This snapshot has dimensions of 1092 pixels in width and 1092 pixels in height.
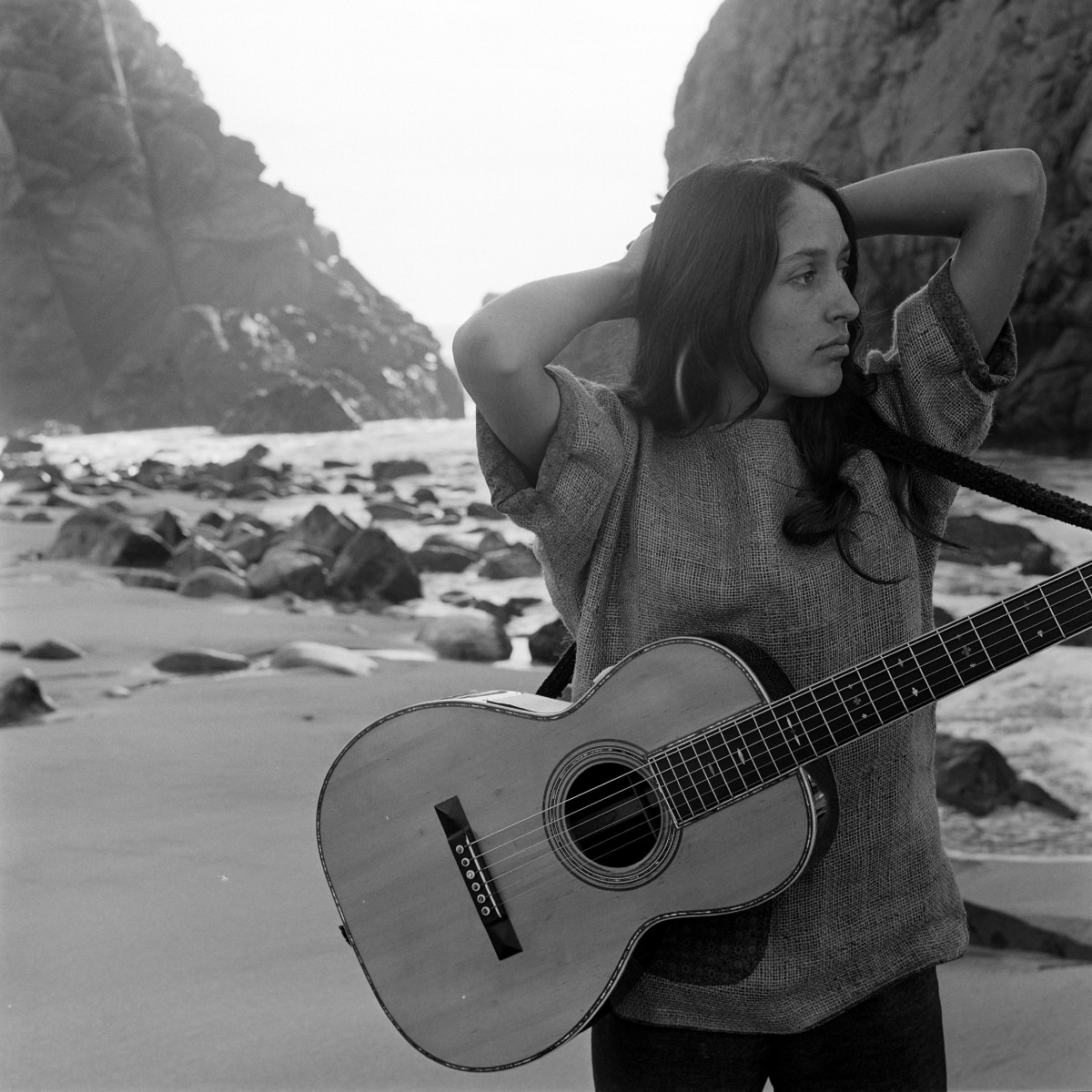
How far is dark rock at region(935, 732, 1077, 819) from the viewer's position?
3018 millimetres

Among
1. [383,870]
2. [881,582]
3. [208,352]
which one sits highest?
[881,582]

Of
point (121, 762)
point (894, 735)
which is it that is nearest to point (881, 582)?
point (894, 735)

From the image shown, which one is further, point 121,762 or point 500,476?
point 121,762

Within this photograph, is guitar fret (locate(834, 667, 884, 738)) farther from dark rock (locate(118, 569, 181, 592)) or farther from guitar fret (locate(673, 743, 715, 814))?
dark rock (locate(118, 569, 181, 592))

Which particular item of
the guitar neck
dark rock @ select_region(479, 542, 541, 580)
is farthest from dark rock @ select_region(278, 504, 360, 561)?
the guitar neck

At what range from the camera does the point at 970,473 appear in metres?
1.25

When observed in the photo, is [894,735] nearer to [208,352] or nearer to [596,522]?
[596,522]

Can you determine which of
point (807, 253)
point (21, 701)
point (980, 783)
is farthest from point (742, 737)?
point (21, 701)

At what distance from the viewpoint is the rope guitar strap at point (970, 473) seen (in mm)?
1252

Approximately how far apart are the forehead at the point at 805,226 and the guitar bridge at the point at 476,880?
712 mm

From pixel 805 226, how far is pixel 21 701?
9.19ft

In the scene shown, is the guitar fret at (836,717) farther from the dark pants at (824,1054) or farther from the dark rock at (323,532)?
the dark rock at (323,532)

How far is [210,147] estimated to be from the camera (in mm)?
29234

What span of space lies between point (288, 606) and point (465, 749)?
3836mm
